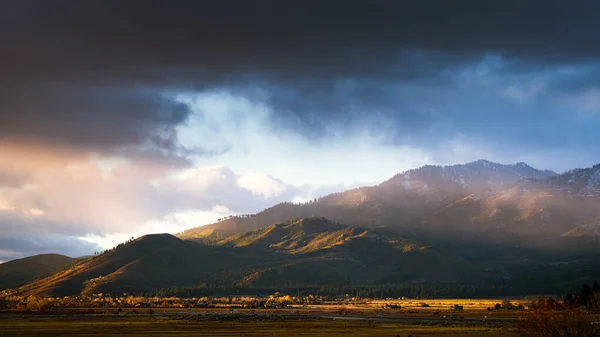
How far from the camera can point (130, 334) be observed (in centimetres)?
12069

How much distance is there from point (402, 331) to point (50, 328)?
7189cm

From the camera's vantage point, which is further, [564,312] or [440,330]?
[440,330]

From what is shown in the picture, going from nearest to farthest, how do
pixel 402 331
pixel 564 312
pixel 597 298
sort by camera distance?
pixel 564 312 → pixel 402 331 → pixel 597 298

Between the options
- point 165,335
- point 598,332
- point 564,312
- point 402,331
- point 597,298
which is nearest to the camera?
point 564,312

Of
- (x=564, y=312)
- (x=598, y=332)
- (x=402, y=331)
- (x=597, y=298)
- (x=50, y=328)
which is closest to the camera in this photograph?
(x=564, y=312)

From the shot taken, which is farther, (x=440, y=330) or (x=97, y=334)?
(x=440, y=330)

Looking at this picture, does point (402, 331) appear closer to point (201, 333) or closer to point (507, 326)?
point (507, 326)

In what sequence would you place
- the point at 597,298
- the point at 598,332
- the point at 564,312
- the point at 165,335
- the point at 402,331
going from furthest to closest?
the point at 597,298 < the point at 402,331 < the point at 165,335 < the point at 598,332 < the point at 564,312

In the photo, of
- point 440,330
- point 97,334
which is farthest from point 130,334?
point 440,330

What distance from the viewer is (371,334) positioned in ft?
397

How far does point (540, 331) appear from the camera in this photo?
298 ft

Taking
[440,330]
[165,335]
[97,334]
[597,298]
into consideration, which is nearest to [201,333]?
[165,335]

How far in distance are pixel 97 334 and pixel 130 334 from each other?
626cm

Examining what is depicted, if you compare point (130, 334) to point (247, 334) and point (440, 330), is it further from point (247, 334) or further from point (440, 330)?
point (440, 330)
